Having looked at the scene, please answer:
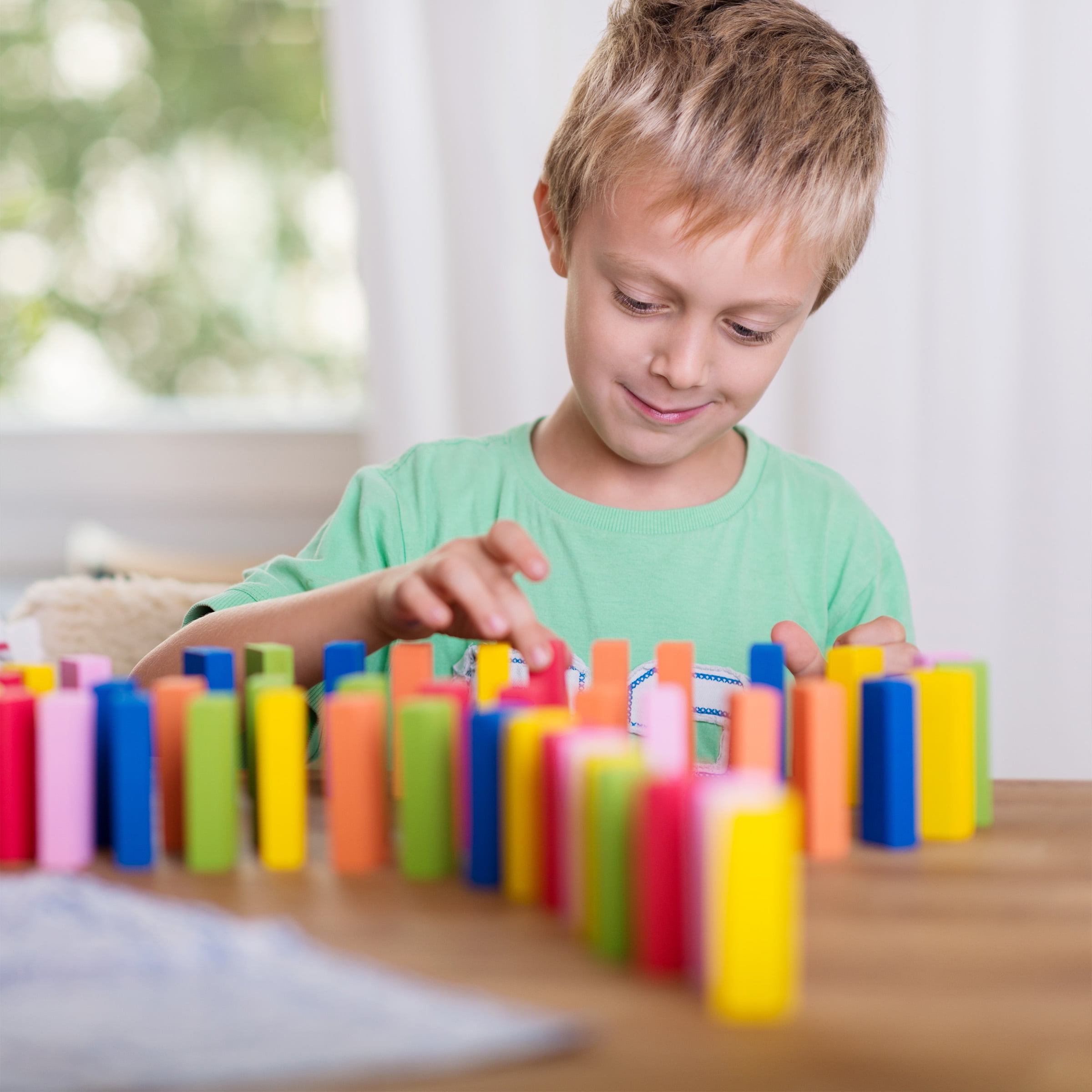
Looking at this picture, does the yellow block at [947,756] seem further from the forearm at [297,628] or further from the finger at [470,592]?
the forearm at [297,628]

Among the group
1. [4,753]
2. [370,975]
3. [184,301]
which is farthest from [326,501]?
[370,975]

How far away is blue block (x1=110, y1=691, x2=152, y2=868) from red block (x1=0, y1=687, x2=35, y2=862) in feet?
0.13

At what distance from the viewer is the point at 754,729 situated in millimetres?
616

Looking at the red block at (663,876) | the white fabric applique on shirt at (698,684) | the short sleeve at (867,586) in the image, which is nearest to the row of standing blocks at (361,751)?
the red block at (663,876)

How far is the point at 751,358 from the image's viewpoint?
3.56ft

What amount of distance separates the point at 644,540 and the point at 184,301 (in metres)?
1.26

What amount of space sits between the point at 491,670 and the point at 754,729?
0.21m

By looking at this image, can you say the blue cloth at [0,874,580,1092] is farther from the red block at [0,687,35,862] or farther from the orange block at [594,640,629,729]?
the orange block at [594,640,629,729]

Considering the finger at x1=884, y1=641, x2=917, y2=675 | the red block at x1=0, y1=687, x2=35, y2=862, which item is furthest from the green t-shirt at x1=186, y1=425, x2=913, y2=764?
the red block at x1=0, y1=687, x2=35, y2=862

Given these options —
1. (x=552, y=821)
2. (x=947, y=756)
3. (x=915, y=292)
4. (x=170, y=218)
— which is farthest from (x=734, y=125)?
(x=170, y=218)

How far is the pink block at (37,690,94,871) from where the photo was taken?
0.60 metres

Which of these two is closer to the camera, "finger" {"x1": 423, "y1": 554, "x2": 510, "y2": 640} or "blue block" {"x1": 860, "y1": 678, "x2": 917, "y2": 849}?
"blue block" {"x1": 860, "y1": 678, "x2": 917, "y2": 849}

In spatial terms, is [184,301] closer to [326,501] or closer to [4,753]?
[326,501]

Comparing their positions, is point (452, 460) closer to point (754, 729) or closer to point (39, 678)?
point (39, 678)
